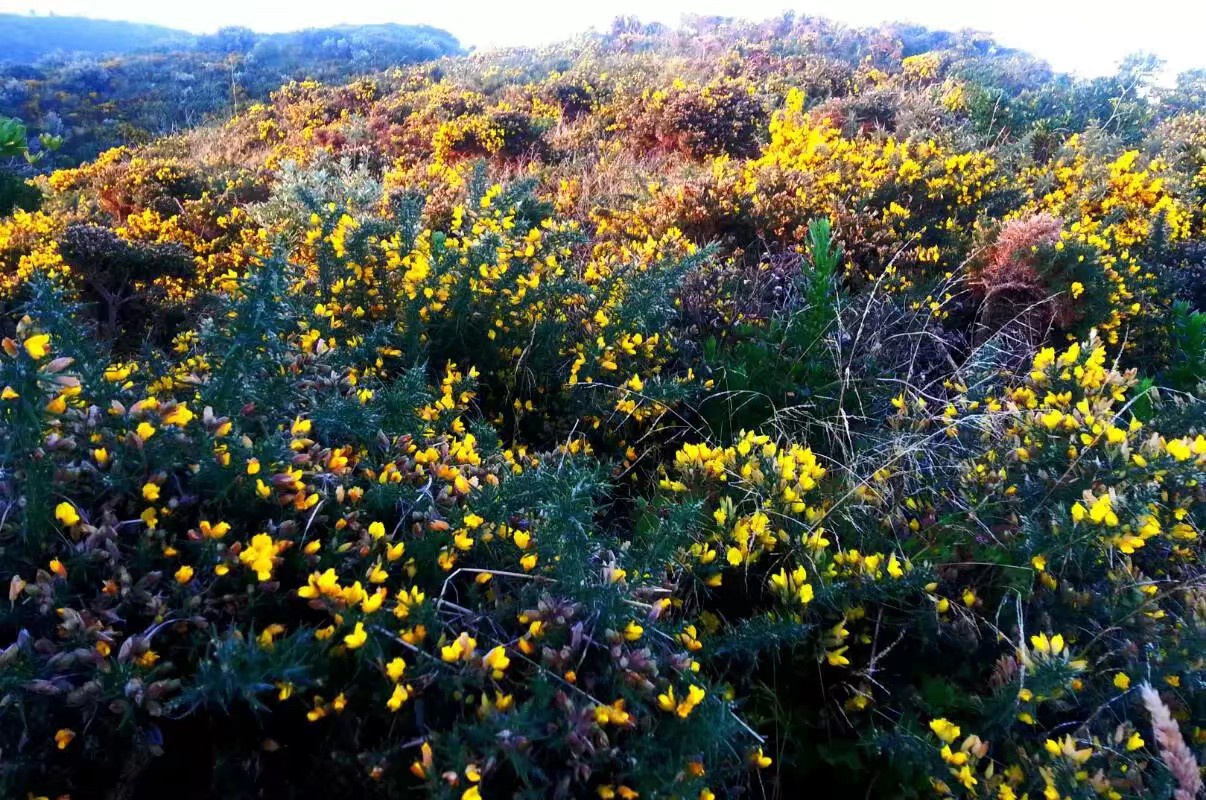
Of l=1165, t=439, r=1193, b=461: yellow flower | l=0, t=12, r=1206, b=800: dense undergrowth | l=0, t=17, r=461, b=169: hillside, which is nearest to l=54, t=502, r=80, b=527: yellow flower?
l=0, t=12, r=1206, b=800: dense undergrowth

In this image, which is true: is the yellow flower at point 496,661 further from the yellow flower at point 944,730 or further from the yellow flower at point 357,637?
the yellow flower at point 944,730

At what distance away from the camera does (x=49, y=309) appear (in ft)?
5.08

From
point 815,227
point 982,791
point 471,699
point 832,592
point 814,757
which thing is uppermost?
point 815,227

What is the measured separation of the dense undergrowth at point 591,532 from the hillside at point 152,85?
1075 centimetres

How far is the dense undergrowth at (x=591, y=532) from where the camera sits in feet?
4.02

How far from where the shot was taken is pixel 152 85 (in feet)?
51.8

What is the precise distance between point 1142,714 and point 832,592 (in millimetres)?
726

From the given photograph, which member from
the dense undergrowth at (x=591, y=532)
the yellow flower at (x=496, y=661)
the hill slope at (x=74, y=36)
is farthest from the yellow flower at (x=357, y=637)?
the hill slope at (x=74, y=36)

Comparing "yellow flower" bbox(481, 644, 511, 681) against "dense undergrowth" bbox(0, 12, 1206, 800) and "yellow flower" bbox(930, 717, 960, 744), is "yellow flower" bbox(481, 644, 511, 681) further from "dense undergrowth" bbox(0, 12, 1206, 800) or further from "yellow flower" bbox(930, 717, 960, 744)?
A: "yellow flower" bbox(930, 717, 960, 744)

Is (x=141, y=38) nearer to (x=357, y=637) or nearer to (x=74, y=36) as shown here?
(x=74, y=36)

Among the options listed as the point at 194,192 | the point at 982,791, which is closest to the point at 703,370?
the point at 982,791

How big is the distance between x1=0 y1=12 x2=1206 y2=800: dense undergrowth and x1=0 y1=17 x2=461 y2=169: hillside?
35.3 feet

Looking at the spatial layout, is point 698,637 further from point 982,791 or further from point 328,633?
point 328,633

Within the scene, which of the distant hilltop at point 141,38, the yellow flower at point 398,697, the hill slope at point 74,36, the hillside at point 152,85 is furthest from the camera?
the hill slope at point 74,36
